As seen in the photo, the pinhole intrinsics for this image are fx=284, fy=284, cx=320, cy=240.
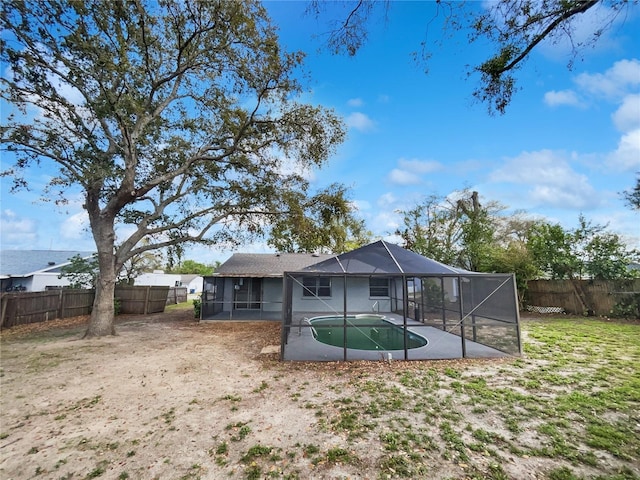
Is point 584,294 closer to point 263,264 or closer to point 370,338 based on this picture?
point 370,338

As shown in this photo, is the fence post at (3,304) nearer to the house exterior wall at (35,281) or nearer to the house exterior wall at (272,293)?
the house exterior wall at (272,293)

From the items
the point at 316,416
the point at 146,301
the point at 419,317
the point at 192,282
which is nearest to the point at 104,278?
the point at 146,301

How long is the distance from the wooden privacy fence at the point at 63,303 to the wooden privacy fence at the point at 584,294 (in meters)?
18.8

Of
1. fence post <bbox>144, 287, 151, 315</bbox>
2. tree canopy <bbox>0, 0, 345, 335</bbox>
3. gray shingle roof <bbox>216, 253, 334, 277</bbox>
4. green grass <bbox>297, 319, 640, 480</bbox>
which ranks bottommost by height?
green grass <bbox>297, 319, 640, 480</bbox>

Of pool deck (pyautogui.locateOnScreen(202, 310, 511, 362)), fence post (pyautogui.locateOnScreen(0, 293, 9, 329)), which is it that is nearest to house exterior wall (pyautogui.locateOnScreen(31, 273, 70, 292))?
fence post (pyautogui.locateOnScreen(0, 293, 9, 329))

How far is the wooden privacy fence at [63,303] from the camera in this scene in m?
9.38

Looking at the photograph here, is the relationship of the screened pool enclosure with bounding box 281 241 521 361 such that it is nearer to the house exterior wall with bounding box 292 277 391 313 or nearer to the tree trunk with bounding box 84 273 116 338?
the house exterior wall with bounding box 292 277 391 313

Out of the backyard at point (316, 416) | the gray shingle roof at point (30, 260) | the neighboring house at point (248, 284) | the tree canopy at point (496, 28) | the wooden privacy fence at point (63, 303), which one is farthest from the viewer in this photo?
the gray shingle roof at point (30, 260)

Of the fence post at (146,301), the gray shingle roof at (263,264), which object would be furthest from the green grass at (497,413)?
the fence post at (146,301)

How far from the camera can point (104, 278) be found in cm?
873

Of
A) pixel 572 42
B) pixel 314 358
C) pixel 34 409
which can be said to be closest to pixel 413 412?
pixel 314 358

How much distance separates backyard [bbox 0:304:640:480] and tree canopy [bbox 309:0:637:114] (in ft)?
13.8

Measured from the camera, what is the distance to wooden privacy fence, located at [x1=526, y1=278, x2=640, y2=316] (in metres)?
10.6

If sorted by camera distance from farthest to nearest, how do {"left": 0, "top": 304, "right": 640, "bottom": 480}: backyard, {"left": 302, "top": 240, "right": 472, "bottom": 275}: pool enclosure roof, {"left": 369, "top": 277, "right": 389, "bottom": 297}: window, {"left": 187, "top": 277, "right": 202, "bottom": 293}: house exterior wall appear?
{"left": 187, "top": 277, "right": 202, "bottom": 293}: house exterior wall, {"left": 369, "top": 277, "right": 389, "bottom": 297}: window, {"left": 302, "top": 240, "right": 472, "bottom": 275}: pool enclosure roof, {"left": 0, "top": 304, "right": 640, "bottom": 480}: backyard
